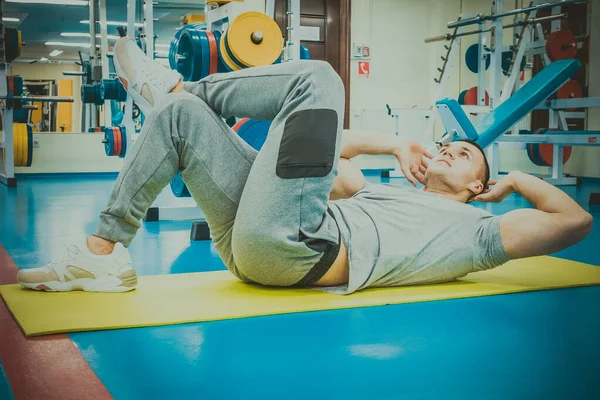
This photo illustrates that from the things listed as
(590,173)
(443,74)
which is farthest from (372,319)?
(590,173)

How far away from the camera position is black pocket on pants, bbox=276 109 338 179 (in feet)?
5.08

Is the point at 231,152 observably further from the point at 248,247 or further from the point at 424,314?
the point at 424,314

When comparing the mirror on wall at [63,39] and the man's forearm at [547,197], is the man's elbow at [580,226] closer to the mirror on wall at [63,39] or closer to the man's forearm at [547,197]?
the man's forearm at [547,197]

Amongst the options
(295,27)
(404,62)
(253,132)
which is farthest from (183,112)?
(404,62)

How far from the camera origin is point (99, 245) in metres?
1.63

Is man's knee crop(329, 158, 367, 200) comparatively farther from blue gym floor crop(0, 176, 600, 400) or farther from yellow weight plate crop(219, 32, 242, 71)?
yellow weight plate crop(219, 32, 242, 71)

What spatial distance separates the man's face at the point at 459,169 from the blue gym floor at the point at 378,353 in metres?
0.34

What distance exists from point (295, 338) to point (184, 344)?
0.23 meters

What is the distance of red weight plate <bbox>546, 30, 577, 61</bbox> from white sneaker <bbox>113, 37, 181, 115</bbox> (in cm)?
494

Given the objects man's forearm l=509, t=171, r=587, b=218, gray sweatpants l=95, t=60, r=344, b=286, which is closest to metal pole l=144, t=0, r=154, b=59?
gray sweatpants l=95, t=60, r=344, b=286

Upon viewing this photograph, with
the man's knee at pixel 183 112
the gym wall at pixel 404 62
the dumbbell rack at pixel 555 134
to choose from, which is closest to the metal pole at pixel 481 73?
the dumbbell rack at pixel 555 134

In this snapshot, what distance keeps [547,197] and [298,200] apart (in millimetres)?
683

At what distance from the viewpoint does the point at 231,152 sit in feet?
5.39

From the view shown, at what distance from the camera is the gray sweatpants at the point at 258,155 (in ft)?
5.11
